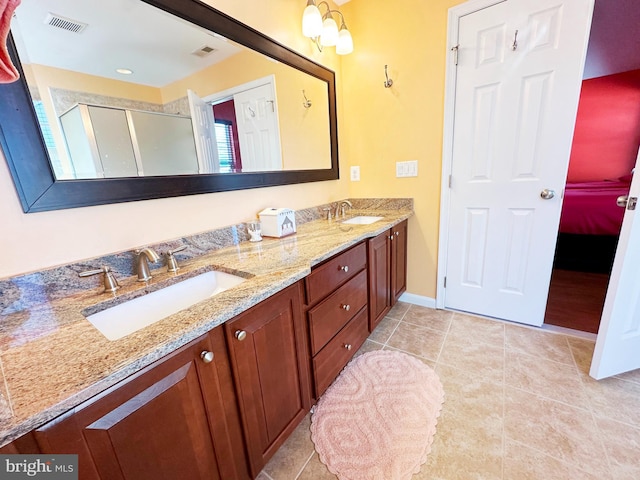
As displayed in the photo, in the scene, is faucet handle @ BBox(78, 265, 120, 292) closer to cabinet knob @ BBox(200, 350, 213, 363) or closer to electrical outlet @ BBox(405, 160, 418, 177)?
cabinet knob @ BBox(200, 350, 213, 363)

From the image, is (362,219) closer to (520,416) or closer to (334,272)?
(334,272)

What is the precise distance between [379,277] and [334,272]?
61cm

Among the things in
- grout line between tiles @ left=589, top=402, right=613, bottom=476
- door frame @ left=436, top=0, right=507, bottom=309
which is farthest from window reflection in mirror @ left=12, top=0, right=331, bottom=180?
grout line between tiles @ left=589, top=402, right=613, bottom=476

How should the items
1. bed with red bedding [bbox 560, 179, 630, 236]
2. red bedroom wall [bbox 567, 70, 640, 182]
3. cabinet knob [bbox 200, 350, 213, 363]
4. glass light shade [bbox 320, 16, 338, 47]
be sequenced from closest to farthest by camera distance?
cabinet knob [bbox 200, 350, 213, 363] → glass light shade [bbox 320, 16, 338, 47] → bed with red bedding [bbox 560, 179, 630, 236] → red bedroom wall [bbox 567, 70, 640, 182]

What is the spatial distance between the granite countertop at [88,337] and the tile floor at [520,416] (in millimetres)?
836

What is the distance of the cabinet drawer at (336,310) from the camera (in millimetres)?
1193

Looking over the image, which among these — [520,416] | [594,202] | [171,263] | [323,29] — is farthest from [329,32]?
[594,202]

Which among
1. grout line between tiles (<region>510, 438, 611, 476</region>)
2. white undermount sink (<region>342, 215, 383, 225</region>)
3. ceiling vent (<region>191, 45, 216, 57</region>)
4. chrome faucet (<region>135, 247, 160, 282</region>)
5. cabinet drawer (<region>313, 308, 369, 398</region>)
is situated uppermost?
ceiling vent (<region>191, 45, 216, 57</region>)

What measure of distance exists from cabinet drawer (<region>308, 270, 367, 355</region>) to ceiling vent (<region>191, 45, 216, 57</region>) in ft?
4.21

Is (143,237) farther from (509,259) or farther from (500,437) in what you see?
(509,259)

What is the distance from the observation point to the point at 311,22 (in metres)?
1.60

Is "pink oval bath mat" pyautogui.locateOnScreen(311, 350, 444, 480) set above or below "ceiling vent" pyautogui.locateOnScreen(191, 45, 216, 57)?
below

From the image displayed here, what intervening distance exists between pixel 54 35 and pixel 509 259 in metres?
2.55

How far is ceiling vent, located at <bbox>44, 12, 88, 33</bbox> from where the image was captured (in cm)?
84
